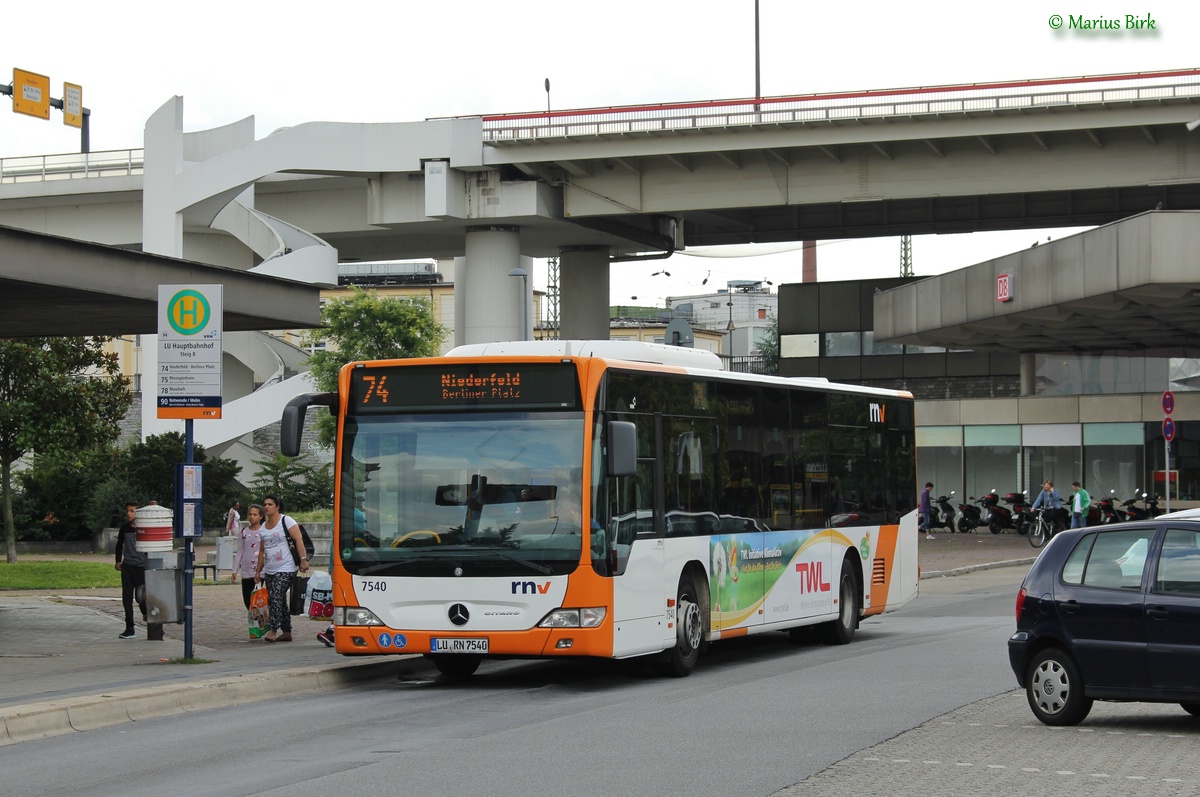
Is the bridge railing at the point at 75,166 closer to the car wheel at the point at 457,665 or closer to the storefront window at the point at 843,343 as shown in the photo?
the storefront window at the point at 843,343

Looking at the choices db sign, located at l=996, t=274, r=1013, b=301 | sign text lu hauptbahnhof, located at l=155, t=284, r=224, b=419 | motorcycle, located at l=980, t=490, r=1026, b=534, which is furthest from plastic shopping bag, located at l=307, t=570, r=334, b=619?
motorcycle, located at l=980, t=490, r=1026, b=534

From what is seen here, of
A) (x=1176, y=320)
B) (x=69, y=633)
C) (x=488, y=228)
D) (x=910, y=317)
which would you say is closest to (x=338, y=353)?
(x=488, y=228)

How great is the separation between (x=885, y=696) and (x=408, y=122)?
43.6 m

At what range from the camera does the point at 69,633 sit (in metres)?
19.8

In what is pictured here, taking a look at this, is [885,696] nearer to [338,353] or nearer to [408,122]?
[408,122]

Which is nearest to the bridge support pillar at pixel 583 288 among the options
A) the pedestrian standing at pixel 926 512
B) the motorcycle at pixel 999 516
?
the pedestrian standing at pixel 926 512

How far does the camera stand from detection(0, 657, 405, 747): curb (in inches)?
460

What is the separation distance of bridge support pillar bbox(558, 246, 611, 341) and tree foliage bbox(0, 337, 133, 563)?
83.0ft

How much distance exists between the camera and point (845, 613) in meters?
19.4

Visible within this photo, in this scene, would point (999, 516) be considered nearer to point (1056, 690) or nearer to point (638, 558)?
point (638, 558)

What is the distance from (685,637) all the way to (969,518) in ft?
115

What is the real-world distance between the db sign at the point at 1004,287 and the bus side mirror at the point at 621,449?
3051 cm

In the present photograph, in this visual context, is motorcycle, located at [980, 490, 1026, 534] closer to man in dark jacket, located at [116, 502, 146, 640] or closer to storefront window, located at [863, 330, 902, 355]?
storefront window, located at [863, 330, 902, 355]

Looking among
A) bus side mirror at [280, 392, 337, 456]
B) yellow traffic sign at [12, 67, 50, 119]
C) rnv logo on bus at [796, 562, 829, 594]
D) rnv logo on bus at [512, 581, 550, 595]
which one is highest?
yellow traffic sign at [12, 67, 50, 119]
